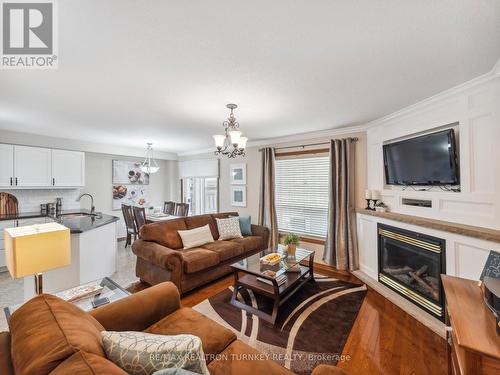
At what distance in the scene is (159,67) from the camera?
1822mm

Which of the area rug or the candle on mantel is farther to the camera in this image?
the candle on mantel

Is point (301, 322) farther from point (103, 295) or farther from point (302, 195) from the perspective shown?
point (302, 195)

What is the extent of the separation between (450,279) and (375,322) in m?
1.04

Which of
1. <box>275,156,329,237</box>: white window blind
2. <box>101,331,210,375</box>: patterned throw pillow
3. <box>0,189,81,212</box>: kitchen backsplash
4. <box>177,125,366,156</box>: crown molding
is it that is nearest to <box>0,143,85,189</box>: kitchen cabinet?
<box>0,189,81,212</box>: kitchen backsplash

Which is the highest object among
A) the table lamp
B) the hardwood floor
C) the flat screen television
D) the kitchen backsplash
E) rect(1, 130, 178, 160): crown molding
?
rect(1, 130, 178, 160): crown molding

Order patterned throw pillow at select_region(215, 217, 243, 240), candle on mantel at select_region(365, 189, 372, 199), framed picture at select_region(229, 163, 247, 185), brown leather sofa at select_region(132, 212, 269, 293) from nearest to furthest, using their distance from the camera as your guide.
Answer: brown leather sofa at select_region(132, 212, 269, 293) → candle on mantel at select_region(365, 189, 372, 199) → patterned throw pillow at select_region(215, 217, 243, 240) → framed picture at select_region(229, 163, 247, 185)

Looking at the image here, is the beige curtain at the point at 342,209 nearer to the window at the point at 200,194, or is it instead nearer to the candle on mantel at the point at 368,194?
the candle on mantel at the point at 368,194

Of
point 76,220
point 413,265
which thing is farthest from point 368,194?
point 76,220

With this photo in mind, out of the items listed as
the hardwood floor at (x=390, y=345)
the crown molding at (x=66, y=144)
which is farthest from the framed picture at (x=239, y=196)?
the hardwood floor at (x=390, y=345)

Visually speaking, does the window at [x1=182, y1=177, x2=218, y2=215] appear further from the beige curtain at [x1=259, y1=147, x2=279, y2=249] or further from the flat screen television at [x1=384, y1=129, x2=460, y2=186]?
the flat screen television at [x1=384, y1=129, x2=460, y2=186]

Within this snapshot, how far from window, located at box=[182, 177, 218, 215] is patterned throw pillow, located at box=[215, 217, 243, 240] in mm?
1724

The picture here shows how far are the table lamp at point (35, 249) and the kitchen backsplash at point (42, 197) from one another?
4013mm

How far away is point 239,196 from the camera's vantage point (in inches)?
204

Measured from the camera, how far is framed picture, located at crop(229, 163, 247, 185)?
5055 mm
